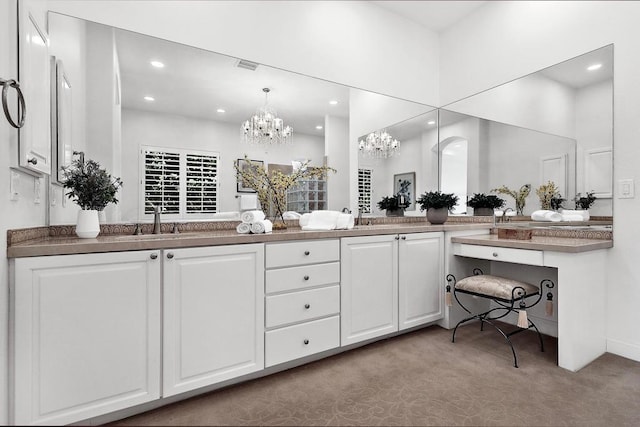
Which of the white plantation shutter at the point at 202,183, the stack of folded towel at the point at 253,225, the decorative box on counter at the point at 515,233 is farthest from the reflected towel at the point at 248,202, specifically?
the decorative box on counter at the point at 515,233

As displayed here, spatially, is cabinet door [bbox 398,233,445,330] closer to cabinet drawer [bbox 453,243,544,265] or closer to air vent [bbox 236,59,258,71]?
cabinet drawer [bbox 453,243,544,265]

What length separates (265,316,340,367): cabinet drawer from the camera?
1888mm

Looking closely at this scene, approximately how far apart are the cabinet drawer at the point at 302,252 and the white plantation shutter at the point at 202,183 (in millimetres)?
625

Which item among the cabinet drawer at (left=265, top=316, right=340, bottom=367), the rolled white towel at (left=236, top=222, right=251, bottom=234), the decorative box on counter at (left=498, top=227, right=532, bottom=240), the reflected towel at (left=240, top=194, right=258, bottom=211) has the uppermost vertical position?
the reflected towel at (left=240, top=194, right=258, bottom=211)

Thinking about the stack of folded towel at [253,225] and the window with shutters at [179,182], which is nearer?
the stack of folded towel at [253,225]

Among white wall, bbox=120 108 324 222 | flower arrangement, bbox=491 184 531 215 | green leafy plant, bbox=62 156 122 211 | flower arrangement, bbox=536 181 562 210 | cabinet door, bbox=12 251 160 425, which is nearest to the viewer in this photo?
cabinet door, bbox=12 251 160 425

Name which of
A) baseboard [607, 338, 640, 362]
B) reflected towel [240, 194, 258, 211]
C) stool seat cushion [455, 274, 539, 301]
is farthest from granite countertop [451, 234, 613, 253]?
reflected towel [240, 194, 258, 211]

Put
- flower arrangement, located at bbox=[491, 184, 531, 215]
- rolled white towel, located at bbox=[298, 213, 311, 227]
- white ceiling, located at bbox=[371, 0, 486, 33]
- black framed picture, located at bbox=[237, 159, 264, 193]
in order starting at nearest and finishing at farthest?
black framed picture, located at bbox=[237, 159, 264, 193] → rolled white towel, located at bbox=[298, 213, 311, 227] → flower arrangement, located at bbox=[491, 184, 531, 215] → white ceiling, located at bbox=[371, 0, 486, 33]

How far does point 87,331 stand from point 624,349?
3185 mm

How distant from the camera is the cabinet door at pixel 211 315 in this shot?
1.59 metres

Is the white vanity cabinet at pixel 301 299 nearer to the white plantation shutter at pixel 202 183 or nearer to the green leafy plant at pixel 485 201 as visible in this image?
the white plantation shutter at pixel 202 183

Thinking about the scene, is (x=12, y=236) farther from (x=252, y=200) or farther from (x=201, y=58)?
(x=201, y=58)

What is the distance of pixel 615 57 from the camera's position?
7.51 feet

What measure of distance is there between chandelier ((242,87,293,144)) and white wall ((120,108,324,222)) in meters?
0.05
